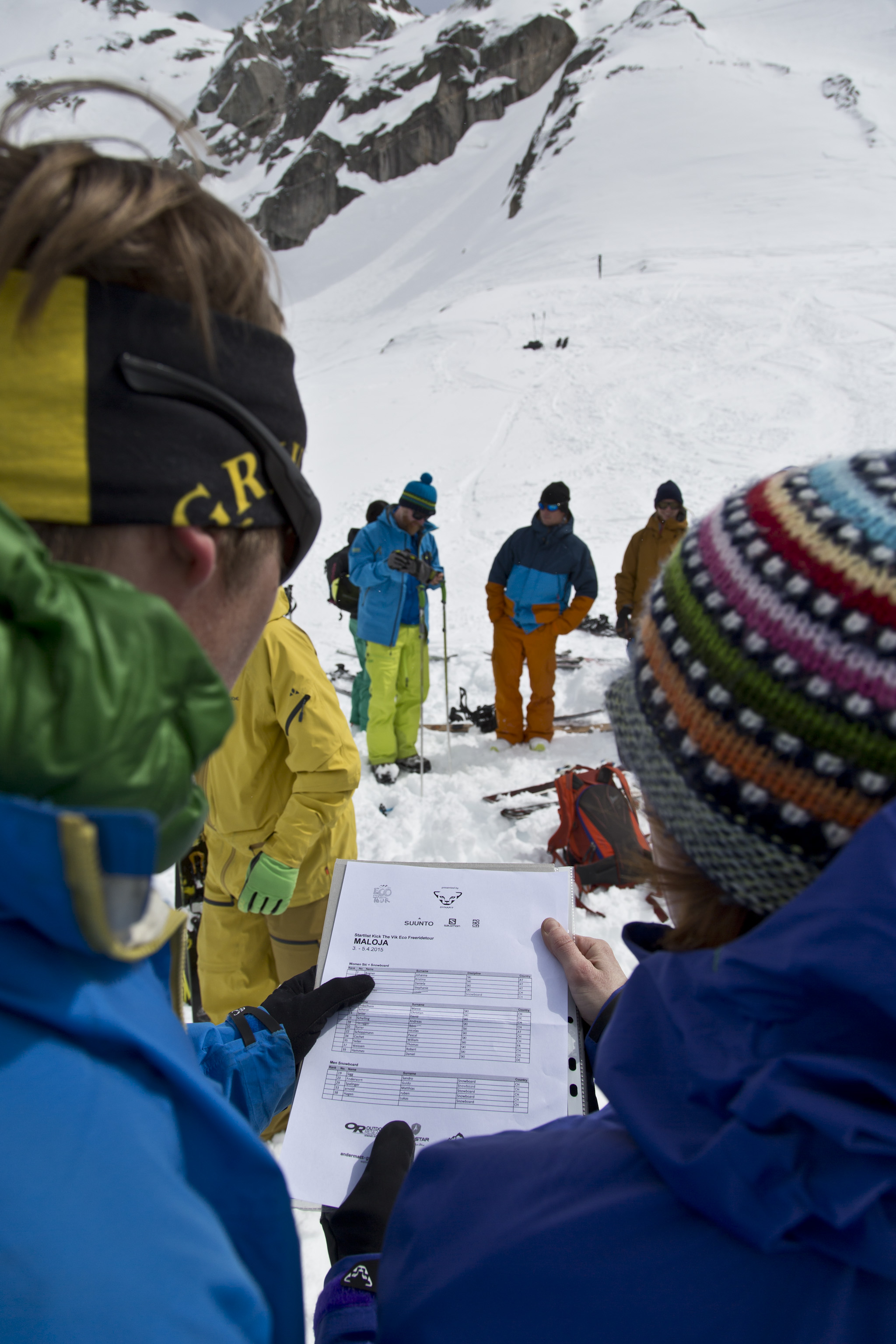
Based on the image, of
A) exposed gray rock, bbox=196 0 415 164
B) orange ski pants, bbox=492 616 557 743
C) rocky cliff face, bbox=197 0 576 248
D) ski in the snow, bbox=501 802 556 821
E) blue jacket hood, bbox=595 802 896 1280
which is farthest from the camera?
exposed gray rock, bbox=196 0 415 164

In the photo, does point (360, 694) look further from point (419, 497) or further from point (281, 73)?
point (281, 73)

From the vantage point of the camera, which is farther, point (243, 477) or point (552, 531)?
point (552, 531)

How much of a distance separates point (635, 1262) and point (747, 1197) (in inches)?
6.0

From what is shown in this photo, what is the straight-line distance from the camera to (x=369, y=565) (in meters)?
5.88

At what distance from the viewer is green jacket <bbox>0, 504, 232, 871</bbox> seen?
0.54 meters

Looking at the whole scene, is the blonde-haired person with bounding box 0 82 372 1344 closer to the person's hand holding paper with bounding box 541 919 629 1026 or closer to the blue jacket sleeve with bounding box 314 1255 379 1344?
the blue jacket sleeve with bounding box 314 1255 379 1344

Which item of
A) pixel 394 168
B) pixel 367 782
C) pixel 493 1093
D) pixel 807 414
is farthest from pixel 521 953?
Result: pixel 394 168

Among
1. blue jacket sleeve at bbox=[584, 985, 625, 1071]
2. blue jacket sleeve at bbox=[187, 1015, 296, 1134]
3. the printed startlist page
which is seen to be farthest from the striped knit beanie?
blue jacket sleeve at bbox=[187, 1015, 296, 1134]

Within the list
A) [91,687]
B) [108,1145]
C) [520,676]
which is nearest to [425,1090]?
[108,1145]

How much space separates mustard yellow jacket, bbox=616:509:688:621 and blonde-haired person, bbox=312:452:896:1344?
612 cm

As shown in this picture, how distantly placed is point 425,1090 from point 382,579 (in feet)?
15.0

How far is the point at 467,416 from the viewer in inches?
698

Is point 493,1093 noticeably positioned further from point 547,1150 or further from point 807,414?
point 807,414

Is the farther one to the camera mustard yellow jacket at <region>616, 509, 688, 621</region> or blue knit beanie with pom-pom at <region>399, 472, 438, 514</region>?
mustard yellow jacket at <region>616, 509, 688, 621</region>
